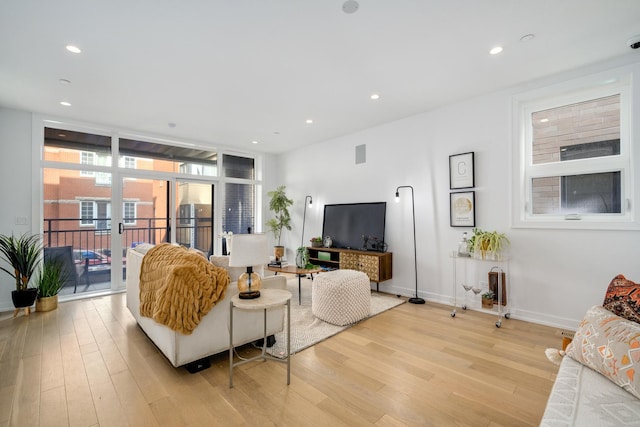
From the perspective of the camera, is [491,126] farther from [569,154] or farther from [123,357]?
[123,357]

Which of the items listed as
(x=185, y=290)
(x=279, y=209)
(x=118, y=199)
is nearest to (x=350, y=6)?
(x=185, y=290)

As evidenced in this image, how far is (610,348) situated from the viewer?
1.42m

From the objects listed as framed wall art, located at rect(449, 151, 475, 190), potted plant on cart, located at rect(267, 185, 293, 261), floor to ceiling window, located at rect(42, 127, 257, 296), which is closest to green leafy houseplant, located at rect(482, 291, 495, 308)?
framed wall art, located at rect(449, 151, 475, 190)

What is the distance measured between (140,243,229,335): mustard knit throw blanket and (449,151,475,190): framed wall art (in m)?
3.17

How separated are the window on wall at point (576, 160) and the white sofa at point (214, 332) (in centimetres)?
303

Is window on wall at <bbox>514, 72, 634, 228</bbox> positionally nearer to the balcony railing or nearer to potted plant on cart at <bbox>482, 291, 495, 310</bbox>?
potted plant on cart at <bbox>482, 291, 495, 310</bbox>

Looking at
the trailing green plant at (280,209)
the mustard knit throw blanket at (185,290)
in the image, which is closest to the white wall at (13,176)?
the mustard knit throw blanket at (185,290)

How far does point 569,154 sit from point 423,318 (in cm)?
246

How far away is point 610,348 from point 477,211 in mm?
2477

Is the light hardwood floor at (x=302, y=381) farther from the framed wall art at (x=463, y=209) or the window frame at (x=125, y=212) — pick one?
the window frame at (x=125, y=212)

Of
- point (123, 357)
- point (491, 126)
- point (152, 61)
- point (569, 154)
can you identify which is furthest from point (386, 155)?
point (123, 357)

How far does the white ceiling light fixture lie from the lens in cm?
203

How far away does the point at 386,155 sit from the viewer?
4.70 meters

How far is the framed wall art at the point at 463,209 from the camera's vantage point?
3.73 m
